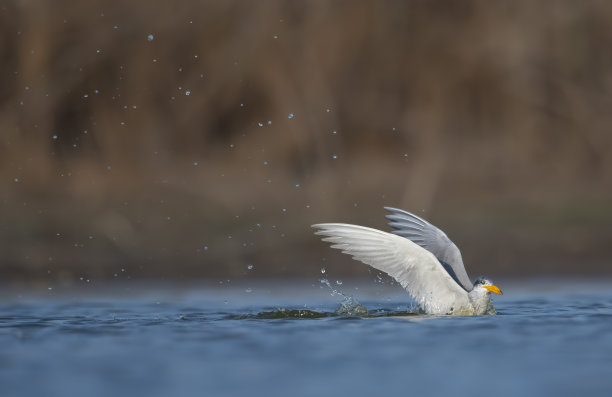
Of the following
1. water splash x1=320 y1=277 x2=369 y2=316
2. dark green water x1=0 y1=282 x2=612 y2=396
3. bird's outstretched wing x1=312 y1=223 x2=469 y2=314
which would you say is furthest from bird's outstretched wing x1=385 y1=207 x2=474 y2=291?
water splash x1=320 y1=277 x2=369 y2=316

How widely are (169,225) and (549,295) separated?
195 inches

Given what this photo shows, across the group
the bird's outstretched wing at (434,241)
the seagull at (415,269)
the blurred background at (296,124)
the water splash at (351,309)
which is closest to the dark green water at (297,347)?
the water splash at (351,309)

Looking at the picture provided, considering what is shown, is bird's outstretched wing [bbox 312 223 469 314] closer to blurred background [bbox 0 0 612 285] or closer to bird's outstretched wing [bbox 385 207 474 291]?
bird's outstretched wing [bbox 385 207 474 291]

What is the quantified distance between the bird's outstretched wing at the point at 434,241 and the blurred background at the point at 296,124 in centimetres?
367

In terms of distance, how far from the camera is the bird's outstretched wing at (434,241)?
8945 millimetres

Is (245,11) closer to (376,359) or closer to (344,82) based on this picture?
(344,82)

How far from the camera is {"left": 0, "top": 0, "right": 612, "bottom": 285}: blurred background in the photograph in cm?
1352

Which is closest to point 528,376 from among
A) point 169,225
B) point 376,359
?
point 376,359

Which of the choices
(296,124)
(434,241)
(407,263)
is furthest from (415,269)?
(296,124)

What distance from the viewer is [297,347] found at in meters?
7.25

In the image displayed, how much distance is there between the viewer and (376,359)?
676cm

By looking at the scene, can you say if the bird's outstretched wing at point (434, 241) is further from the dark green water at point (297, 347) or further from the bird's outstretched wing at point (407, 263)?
the dark green water at point (297, 347)

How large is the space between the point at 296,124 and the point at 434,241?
6.57m

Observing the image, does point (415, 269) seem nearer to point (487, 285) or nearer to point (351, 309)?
point (487, 285)
